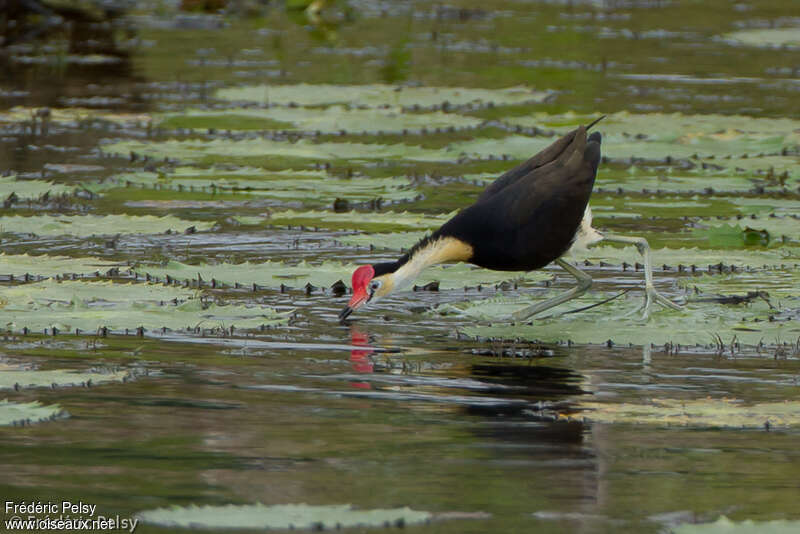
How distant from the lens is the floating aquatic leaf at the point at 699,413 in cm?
586

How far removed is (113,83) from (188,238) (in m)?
8.31

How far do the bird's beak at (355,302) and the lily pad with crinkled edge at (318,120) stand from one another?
22.8 ft

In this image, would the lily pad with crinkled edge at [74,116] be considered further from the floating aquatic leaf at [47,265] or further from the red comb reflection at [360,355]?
the red comb reflection at [360,355]

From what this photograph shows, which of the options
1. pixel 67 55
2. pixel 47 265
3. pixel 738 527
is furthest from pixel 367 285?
pixel 67 55

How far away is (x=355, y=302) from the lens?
7.57 meters

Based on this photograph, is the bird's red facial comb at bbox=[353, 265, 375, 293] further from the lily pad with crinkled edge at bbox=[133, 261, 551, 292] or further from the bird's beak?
the lily pad with crinkled edge at bbox=[133, 261, 551, 292]

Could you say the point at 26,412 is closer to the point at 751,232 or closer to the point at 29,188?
the point at 751,232

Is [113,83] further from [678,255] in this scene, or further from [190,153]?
[678,255]

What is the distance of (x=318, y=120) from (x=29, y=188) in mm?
4148

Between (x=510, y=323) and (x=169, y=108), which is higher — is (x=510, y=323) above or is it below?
below

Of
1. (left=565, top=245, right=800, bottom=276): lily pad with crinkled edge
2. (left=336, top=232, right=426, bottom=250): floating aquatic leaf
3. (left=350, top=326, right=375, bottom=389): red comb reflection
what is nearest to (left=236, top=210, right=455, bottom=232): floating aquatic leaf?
(left=336, top=232, right=426, bottom=250): floating aquatic leaf

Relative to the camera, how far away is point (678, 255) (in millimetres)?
9141

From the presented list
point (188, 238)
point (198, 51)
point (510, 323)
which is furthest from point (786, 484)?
point (198, 51)

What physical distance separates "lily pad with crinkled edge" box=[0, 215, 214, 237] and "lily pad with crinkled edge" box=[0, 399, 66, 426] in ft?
12.5
